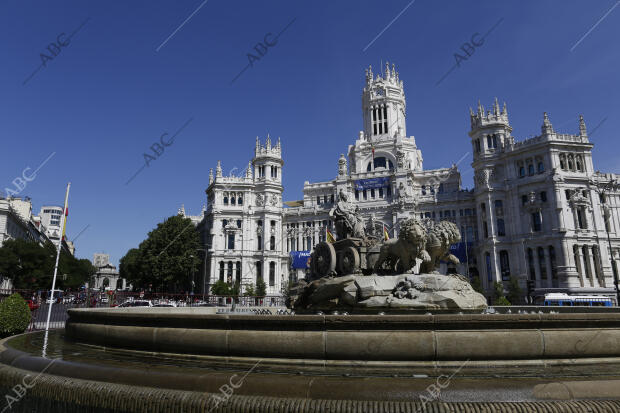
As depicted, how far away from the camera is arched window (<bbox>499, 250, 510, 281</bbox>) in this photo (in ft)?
194

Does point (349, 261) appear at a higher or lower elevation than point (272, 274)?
lower

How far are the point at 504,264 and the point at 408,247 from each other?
2144 inches

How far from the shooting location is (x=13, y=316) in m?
12.3

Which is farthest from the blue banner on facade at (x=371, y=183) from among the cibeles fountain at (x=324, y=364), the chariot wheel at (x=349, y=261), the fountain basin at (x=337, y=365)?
the fountain basin at (x=337, y=365)

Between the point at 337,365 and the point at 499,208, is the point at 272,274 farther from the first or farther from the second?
the point at 337,365

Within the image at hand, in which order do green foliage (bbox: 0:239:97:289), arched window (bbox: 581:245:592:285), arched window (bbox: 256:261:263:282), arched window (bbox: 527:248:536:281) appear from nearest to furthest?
arched window (bbox: 581:245:592:285) < green foliage (bbox: 0:239:97:289) < arched window (bbox: 527:248:536:281) < arched window (bbox: 256:261:263:282)

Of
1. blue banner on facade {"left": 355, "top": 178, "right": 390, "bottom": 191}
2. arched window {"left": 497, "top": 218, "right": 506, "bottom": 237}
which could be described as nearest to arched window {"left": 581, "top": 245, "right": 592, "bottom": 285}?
arched window {"left": 497, "top": 218, "right": 506, "bottom": 237}

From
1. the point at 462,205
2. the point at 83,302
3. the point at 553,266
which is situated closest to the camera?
the point at 83,302

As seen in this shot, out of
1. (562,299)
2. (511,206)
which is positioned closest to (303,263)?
(511,206)

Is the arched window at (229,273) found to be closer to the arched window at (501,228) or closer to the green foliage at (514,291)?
the green foliage at (514,291)

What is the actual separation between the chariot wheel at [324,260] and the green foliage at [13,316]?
10.1 m

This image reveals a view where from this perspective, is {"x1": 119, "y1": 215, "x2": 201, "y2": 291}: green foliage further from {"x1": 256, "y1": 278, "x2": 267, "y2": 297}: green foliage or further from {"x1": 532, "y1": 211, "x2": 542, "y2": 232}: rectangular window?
{"x1": 532, "y1": 211, "x2": 542, "y2": 232}: rectangular window

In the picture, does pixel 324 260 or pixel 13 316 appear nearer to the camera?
pixel 13 316

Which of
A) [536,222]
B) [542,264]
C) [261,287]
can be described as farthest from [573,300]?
[261,287]
